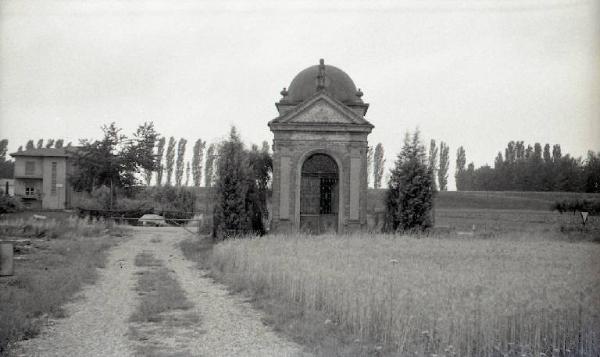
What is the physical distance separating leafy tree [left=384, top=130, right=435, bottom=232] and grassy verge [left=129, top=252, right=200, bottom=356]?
44.4 ft

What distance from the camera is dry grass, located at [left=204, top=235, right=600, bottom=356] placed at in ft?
24.0

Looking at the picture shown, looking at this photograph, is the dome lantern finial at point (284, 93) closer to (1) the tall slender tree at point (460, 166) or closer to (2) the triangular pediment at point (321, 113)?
(2) the triangular pediment at point (321, 113)

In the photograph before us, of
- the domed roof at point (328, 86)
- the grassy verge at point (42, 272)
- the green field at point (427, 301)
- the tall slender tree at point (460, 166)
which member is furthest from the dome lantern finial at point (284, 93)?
the tall slender tree at point (460, 166)

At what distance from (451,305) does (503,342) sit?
2.87ft

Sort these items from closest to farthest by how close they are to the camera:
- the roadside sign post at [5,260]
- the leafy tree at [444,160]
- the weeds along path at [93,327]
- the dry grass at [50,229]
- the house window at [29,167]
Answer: the roadside sign post at [5,260] → the weeds along path at [93,327] → the dry grass at [50,229] → the house window at [29,167] → the leafy tree at [444,160]

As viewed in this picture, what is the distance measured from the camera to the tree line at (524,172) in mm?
70750

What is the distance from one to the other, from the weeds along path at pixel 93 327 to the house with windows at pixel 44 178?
42.5m

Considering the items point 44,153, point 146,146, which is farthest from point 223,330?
point 44,153

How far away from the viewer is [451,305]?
25.6 ft

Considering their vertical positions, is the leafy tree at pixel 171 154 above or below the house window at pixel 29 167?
above

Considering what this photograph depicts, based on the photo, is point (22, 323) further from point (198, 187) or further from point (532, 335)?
point (198, 187)

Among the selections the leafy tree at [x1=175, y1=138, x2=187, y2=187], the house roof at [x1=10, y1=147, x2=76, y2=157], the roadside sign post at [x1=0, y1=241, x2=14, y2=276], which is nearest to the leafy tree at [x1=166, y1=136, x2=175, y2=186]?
the leafy tree at [x1=175, y1=138, x2=187, y2=187]

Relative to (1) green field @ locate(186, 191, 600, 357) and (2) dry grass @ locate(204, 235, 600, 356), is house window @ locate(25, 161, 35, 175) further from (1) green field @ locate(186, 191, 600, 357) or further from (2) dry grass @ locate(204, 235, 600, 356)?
(2) dry grass @ locate(204, 235, 600, 356)

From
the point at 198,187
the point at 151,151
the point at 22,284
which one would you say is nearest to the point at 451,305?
the point at 22,284
